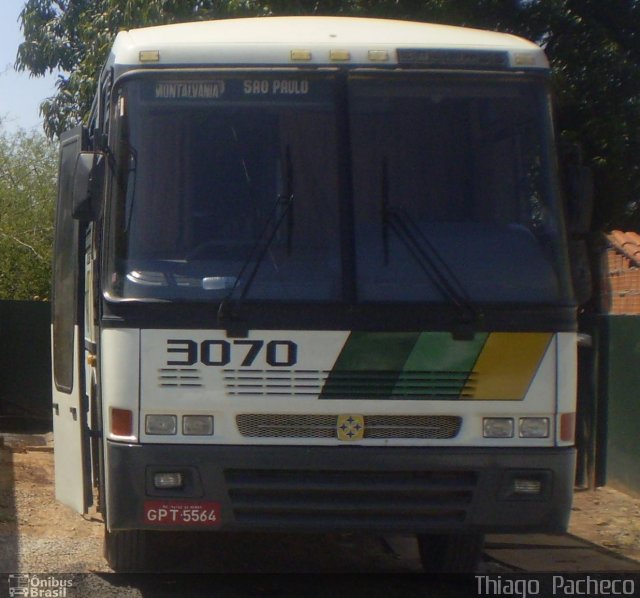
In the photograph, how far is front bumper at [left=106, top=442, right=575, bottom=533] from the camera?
5391 millimetres

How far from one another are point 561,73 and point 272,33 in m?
7.36

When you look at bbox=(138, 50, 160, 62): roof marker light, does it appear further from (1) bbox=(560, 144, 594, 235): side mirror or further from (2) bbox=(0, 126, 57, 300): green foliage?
(2) bbox=(0, 126, 57, 300): green foliage

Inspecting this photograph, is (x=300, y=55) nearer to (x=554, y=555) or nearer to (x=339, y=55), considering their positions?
(x=339, y=55)

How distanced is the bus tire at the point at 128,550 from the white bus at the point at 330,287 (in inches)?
24.1

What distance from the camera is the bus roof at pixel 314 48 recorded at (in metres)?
5.66

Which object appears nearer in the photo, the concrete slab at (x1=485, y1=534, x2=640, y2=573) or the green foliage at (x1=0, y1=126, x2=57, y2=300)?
the concrete slab at (x1=485, y1=534, x2=640, y2=573)

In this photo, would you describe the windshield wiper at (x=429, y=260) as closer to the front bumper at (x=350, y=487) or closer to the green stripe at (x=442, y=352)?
the green stripe at (x=442, y=352)

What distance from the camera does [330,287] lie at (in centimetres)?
550

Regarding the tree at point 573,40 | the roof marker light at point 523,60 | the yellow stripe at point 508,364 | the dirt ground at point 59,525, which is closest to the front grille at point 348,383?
the yellow stripe at point 508,364

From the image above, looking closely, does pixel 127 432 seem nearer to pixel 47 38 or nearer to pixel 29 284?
pixel 47 38

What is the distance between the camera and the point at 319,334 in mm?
5430

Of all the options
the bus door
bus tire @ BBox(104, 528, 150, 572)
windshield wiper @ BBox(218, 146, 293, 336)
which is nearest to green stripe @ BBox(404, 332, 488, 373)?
windshield wiper @ BBox(218, 146, 293, 336)

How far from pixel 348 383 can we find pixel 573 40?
885 centimetres

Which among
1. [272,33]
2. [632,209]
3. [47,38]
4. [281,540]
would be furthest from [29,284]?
[272,33]
